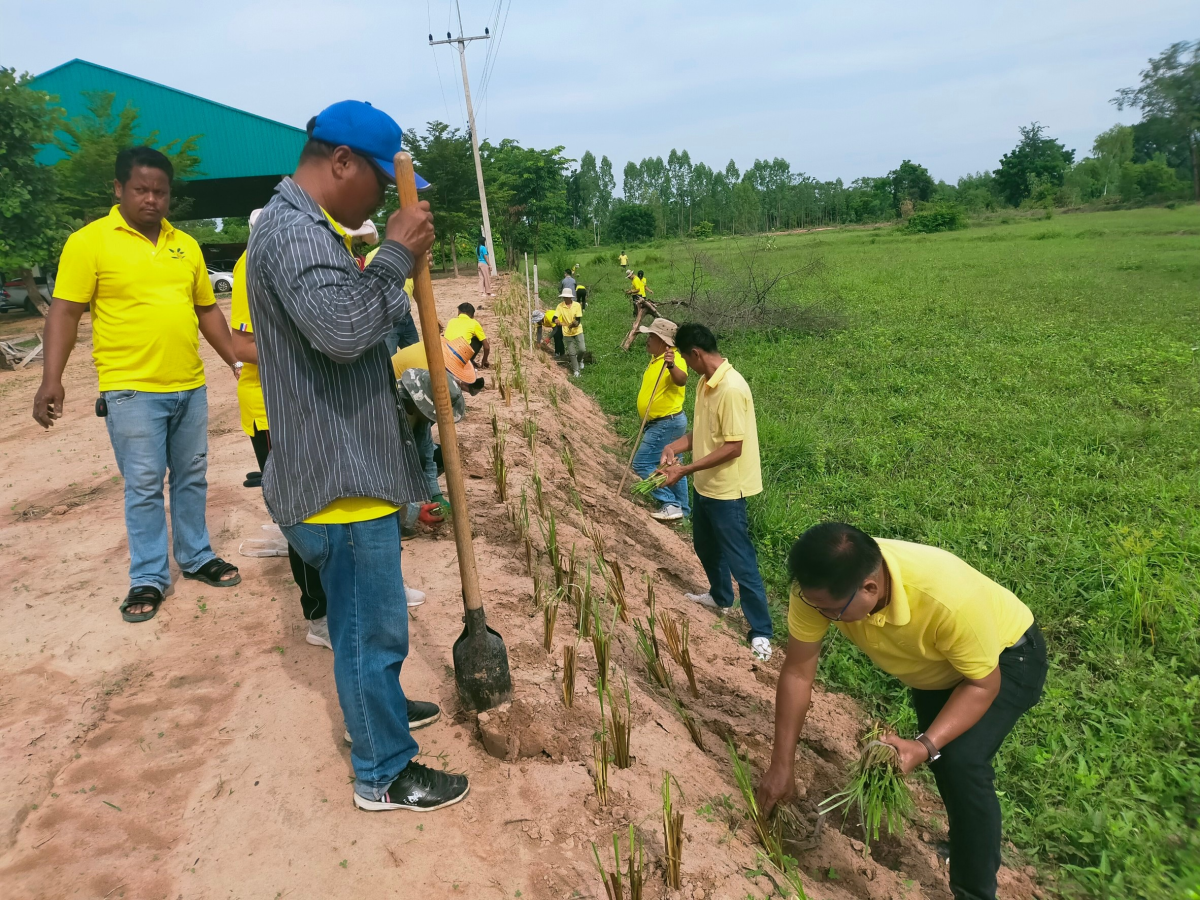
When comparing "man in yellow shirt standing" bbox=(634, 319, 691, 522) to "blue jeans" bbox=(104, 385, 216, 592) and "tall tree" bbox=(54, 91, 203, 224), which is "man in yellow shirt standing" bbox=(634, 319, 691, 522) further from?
"tall tree" bbox=(54, 91, 203, 224)

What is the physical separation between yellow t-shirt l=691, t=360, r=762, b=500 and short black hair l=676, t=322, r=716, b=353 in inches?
5.6

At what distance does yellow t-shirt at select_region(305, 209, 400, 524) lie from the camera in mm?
1854

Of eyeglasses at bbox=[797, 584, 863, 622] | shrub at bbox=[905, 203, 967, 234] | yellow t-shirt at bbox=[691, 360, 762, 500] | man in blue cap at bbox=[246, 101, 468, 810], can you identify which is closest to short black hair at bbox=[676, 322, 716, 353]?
yellow t-shirt at bbox=[691, 360, 762, 500]

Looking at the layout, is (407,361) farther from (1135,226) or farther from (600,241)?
(600,241)

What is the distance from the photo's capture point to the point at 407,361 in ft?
10.8

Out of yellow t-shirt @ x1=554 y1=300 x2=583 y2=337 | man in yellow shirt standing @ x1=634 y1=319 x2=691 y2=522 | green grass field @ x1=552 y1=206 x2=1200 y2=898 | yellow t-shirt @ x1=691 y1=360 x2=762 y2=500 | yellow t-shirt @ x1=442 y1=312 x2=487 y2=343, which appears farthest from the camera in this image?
yellow t-shirt @ x1=554 y1=300 x2=583 y2=337

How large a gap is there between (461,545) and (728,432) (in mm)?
2081

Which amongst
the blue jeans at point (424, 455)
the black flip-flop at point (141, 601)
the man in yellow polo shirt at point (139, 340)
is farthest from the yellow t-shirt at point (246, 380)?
the black flip-flop at point (141, 601)

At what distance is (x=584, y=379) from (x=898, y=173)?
60922 millimetres

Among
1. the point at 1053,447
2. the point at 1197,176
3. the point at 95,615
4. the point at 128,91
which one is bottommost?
the point at 1053,447

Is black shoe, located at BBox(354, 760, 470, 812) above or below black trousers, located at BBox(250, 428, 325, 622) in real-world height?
below

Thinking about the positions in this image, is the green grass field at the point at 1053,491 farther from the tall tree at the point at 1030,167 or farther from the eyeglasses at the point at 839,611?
the tall tree at the point at 1030,167

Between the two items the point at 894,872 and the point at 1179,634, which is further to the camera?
the point at 1179,634

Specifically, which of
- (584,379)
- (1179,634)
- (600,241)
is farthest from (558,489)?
(600,241)
